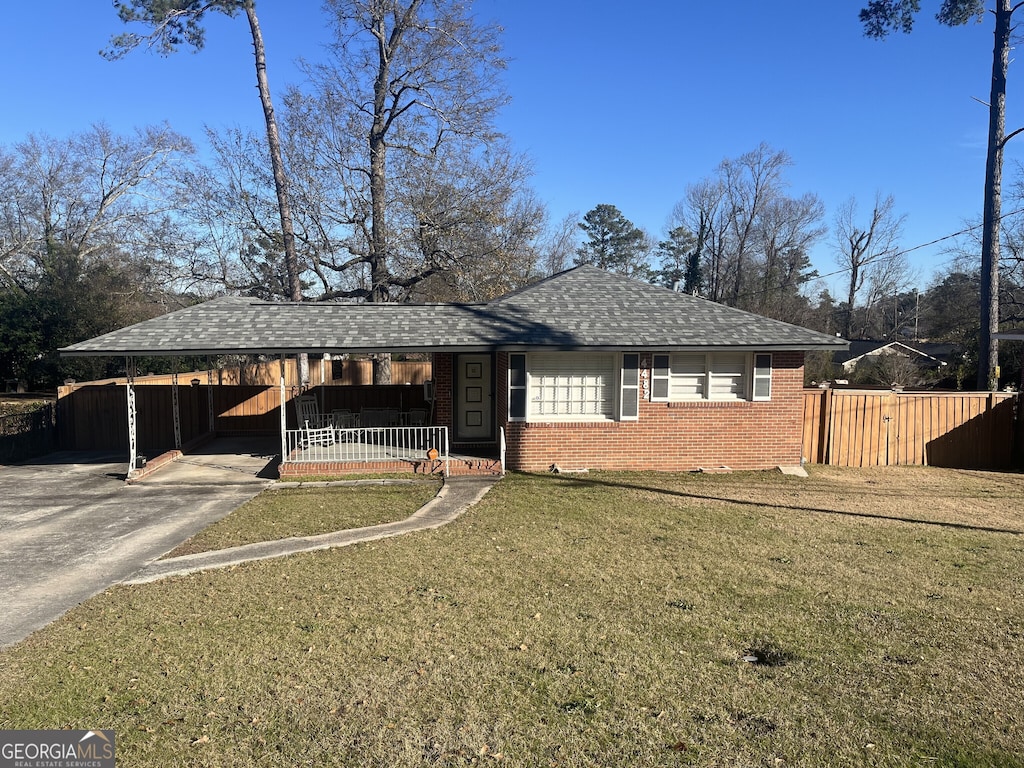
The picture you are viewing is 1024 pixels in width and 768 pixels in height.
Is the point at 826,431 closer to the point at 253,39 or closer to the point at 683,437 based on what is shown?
the point at 683,437

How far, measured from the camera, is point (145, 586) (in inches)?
255

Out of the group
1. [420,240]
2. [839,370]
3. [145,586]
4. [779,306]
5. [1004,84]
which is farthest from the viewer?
[779,306]

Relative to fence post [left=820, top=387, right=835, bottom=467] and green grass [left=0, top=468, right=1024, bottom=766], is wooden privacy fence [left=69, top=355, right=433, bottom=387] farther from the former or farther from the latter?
green grass [left=0, top=468, right=1024, bottom=766]

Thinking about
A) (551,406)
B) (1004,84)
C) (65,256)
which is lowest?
(551,406)

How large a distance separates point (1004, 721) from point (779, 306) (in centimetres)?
4770

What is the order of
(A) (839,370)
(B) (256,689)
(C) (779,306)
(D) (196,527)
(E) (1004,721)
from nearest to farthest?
(E) (1004,721) → (B) (256,689) → (D) (196,527) → (A) (839,370) → (C) (779,306)

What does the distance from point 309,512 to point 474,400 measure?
224 inches

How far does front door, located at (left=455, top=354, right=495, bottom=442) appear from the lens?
46.9 ft

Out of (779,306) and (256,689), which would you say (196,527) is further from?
(779,306)

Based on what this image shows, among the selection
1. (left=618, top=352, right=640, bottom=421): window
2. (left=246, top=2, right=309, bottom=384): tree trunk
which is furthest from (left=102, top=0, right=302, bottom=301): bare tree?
(left=618, top=352, right=640, bottom=421): window

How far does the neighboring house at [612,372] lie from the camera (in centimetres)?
1223

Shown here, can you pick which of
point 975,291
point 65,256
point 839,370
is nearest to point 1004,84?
point 839,370

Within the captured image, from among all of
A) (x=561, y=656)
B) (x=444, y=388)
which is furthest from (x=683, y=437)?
(x=561, y=656)

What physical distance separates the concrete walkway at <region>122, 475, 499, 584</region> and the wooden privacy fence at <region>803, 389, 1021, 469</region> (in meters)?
8.58
